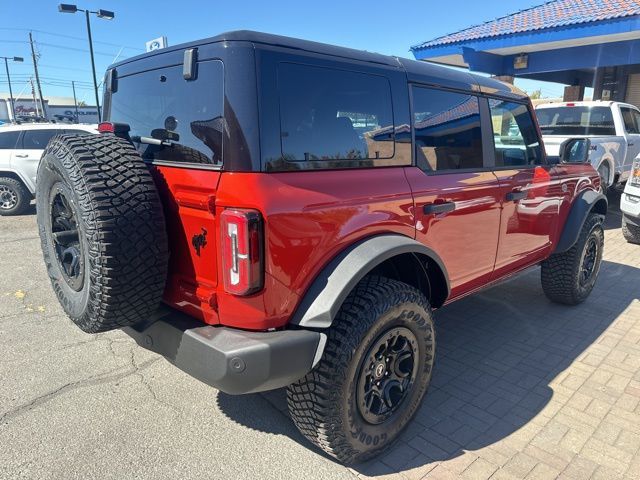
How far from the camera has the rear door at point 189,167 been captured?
6.58 ft

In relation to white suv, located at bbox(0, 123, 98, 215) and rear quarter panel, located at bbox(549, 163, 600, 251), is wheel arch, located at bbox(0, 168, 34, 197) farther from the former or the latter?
rear quarter panel, located at bbox(549, 163, 600, 251)

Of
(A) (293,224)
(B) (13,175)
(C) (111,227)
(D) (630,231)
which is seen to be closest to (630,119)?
(D) (630,231)

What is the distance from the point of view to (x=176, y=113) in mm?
2262

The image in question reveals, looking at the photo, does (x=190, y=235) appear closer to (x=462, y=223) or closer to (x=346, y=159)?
(x=346, y=159)

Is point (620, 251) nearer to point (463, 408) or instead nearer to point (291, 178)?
point (463, 408)

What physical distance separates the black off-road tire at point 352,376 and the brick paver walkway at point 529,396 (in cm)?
19

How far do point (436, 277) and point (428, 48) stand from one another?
406 inches

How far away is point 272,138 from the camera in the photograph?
6.44 ft

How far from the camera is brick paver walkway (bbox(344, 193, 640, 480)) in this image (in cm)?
240

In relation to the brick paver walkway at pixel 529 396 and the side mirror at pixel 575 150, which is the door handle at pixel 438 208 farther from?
the side mirror at pixel 575 150

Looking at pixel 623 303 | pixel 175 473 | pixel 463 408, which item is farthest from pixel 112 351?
pixel 623 303

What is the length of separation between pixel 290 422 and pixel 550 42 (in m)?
10.5

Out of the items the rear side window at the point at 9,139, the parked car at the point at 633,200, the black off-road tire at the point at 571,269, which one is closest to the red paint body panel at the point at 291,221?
the black off-road tire at the point at 571,269

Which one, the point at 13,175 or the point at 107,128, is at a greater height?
the point at 107,128
